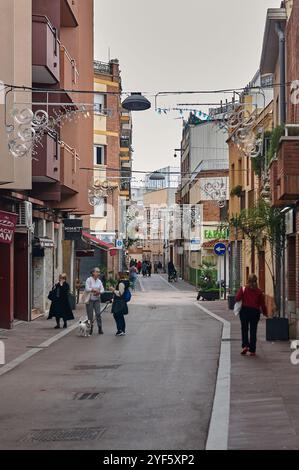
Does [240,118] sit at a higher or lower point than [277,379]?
higher

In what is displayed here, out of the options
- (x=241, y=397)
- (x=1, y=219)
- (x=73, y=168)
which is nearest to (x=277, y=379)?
(x=241, y=397)

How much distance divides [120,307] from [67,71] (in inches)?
394

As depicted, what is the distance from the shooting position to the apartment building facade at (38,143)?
68.2 ft

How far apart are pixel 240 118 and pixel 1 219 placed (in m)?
6.43

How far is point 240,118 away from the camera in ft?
62.3

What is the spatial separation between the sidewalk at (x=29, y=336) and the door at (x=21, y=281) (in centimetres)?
46

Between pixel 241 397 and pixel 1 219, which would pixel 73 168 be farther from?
pixel 241 397

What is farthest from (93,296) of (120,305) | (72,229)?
(72,229)

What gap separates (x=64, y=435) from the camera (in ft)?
30.5

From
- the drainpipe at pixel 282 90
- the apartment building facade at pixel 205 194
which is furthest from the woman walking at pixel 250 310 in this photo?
the apartment building facade at pixel 205 194

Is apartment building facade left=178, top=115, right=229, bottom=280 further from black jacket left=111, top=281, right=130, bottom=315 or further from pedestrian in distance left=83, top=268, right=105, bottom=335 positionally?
black jacket left=111, top=281, right=130, bottom=315

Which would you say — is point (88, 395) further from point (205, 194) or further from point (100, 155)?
point (205, 194)

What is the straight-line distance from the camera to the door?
26.1m

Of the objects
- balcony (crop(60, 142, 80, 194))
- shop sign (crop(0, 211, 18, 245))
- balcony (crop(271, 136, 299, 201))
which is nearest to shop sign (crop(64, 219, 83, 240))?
balcony (crop(60, 142, 80, 194))
